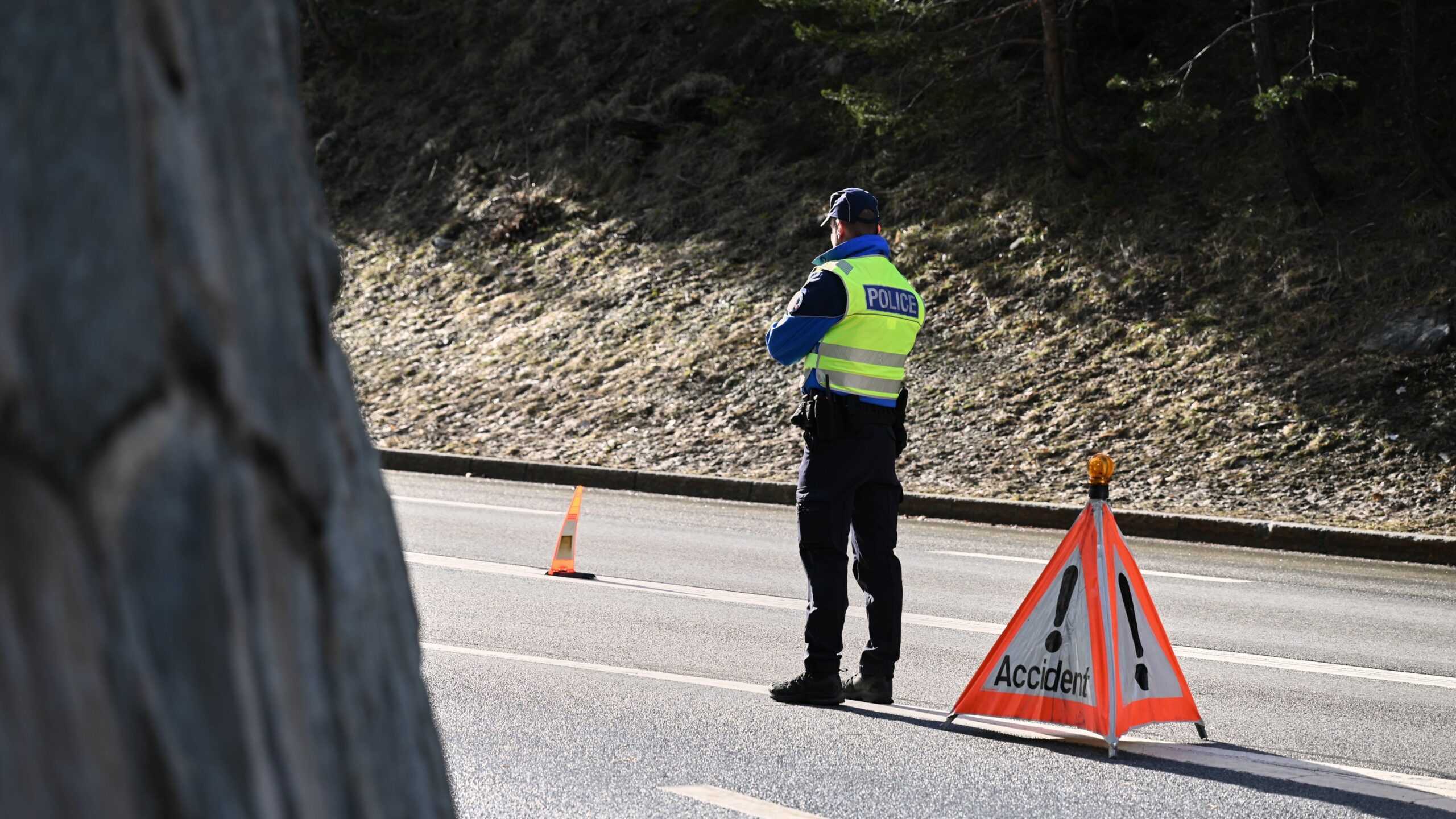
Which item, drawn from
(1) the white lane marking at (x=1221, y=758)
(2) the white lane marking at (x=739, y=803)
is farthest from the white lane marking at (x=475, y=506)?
(2) the white lane marking at (x=739, y=803)

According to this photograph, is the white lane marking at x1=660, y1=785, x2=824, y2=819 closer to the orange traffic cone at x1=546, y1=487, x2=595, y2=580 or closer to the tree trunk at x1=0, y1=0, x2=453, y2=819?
the tree trunk at x1=0, y1=0, x2=453, y2=819

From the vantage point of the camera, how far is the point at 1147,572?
1012cm

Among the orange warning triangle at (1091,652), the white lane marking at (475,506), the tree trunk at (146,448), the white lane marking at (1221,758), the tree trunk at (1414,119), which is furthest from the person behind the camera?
the tree trunk at (1414,119)

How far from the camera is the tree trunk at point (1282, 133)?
15.9 metres

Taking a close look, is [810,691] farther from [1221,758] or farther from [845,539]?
[1221,758]

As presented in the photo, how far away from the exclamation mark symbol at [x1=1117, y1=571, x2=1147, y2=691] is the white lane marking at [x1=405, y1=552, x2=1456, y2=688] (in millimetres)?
1949

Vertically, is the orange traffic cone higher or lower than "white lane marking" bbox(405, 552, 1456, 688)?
higher

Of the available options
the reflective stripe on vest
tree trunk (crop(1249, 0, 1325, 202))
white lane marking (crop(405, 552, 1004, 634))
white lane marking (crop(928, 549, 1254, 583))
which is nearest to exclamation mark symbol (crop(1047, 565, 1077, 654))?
the reflective stripe on vest

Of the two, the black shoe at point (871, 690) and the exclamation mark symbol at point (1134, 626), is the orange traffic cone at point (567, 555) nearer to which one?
the black shoe at point (871, 690)

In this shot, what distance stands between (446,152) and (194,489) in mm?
24691

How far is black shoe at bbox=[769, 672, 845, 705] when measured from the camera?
597 cm

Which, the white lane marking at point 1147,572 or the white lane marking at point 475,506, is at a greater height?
the white lane marking at point 475,506

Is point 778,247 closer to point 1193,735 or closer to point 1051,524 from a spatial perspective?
point 1051,524

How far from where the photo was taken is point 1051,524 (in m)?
12.7
